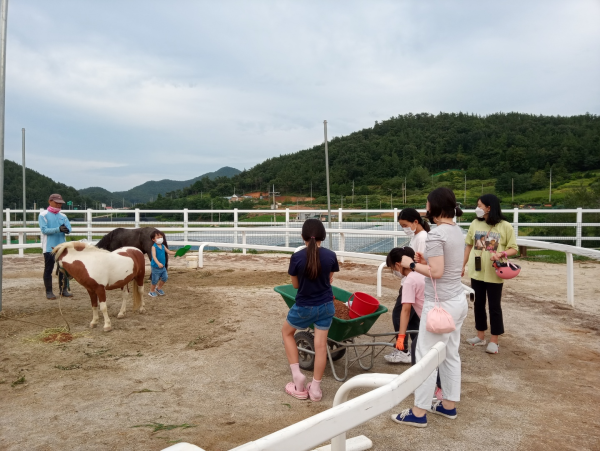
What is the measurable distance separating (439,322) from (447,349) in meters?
0.35

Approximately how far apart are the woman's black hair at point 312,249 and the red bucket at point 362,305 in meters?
1.08

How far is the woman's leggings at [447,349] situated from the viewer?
9.55 feet

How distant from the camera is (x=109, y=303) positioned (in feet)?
22.3

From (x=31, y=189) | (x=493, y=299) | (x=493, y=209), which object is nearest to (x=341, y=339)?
(x=493, y=299)

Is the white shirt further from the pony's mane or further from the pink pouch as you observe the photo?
the pony's mane

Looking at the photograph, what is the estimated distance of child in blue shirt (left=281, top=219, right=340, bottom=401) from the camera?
3.35 meters

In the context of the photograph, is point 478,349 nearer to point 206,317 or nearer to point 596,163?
point 206,317

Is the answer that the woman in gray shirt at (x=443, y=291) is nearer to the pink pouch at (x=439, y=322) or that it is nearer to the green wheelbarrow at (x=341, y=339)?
the pink pouch at (x=439, y=322)

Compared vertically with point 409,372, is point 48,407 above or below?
below

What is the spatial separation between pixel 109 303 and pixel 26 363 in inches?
103

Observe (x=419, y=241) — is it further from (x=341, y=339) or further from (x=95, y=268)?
(x=95, y=268)

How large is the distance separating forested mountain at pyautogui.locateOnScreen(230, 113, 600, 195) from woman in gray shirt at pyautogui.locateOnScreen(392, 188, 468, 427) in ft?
236

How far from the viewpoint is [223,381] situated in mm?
3805

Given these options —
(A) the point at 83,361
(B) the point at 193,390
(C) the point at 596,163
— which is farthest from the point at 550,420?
(C) the point at 596,163
